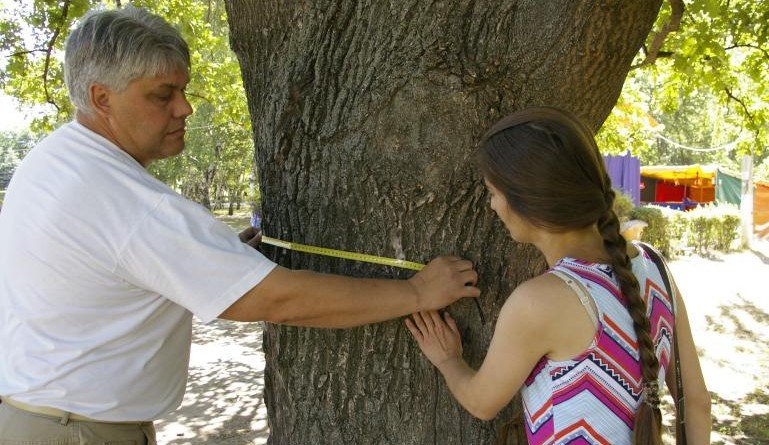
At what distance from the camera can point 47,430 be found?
6.51 ft

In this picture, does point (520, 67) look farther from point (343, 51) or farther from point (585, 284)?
point (585, 284)

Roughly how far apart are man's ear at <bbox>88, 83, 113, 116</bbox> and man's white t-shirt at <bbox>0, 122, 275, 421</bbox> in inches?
3.3

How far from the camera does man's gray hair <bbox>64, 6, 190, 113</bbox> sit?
76.2 inches

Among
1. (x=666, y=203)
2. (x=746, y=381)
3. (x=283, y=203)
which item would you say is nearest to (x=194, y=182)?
(x=666, y=203)

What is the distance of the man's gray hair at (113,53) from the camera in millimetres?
1936

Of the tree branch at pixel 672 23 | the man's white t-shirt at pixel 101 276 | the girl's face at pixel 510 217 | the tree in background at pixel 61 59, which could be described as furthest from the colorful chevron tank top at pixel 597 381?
the tree in background at pixel 61 59

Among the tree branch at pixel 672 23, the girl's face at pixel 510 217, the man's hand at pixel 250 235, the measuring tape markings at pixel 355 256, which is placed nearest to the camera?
the girl's face at pixel 510 217

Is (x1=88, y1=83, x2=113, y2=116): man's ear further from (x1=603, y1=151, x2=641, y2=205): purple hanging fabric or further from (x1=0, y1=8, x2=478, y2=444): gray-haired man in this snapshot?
(x1=603, y1=151, x2=641, y2=205): purple hanging fabric

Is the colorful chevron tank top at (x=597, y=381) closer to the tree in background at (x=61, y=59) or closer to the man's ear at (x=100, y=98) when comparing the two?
the man's ear at (x=100, y=98)

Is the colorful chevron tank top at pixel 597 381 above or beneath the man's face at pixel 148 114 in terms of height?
beneath

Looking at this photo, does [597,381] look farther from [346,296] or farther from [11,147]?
[11,147]

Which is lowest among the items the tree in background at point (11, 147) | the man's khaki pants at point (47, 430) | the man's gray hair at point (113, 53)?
the man's khaki pants at point (47, 430)

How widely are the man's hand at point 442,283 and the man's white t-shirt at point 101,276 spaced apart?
0.45m

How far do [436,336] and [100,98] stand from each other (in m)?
1.25
